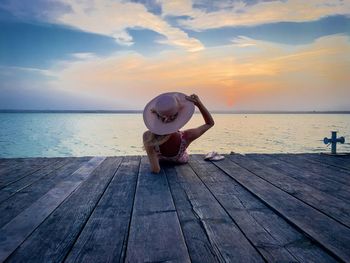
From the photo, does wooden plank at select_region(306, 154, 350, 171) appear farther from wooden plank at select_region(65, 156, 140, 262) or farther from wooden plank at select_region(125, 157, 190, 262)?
wooden plank at select_region(65, 156, 140, 262)

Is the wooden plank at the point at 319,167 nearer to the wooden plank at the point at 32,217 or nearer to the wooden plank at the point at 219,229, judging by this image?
the wooden plank at the point at 219,229

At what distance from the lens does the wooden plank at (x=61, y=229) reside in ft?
6.01

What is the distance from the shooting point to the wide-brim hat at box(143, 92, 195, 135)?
4.05m

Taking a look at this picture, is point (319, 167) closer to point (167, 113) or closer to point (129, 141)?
point (167, 113)

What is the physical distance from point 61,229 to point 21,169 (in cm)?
281

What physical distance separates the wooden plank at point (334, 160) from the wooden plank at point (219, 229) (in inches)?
110

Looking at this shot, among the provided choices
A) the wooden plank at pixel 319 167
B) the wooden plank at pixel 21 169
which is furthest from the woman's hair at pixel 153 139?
the wooden plank at pixel 319 167

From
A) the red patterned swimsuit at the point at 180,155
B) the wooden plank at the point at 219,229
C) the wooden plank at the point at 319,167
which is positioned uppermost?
the red patterned swimsuit at the point at 180,155

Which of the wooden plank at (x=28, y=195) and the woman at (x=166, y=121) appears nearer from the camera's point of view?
the wooden plank at (x=28, y=195)

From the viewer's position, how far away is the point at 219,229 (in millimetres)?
2170

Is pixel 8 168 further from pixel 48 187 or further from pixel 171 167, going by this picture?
pixel 171 167

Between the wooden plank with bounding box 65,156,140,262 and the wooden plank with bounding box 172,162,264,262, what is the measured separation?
62 cm

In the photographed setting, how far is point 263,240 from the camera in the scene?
78.6 inches

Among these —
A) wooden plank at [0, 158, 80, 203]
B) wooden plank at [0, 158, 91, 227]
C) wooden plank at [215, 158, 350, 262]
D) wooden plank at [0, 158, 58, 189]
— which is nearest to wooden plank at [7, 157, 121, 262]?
wooden plank at [0, 158, 91, 227]
